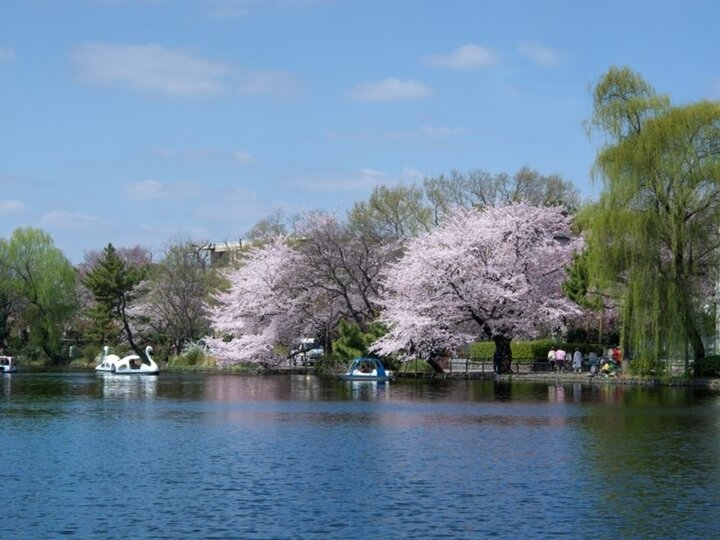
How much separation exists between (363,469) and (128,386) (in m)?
36.8

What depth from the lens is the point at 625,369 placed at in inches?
2179

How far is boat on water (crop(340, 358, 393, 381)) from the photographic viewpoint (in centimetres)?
6200

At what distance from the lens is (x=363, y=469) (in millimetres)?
24594

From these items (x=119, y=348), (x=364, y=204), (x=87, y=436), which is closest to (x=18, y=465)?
(x=87, y=436)

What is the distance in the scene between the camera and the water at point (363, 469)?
61.0 feet

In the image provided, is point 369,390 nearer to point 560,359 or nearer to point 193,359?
point 560,359

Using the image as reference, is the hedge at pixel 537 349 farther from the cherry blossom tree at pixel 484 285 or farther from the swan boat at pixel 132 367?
the swan boat at pixel 132 367

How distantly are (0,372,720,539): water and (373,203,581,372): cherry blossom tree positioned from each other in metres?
17.5

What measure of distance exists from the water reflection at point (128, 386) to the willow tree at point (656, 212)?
71.7 feet

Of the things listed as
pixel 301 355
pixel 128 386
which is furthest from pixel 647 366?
pixel 301 355

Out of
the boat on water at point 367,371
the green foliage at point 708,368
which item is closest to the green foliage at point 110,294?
the boat on water at point 367,371

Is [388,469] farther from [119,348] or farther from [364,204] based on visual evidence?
[119,348]

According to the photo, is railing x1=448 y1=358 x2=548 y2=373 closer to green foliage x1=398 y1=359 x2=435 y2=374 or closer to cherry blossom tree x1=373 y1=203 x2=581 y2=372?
green foliage x1=398 y1=359 x2=435 y2=374

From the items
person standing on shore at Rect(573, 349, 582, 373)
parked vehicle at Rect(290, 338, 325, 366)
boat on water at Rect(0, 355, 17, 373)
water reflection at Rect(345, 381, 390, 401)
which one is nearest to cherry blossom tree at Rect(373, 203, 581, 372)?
person standing on shore at Rect(573, 349, 582, 373)
